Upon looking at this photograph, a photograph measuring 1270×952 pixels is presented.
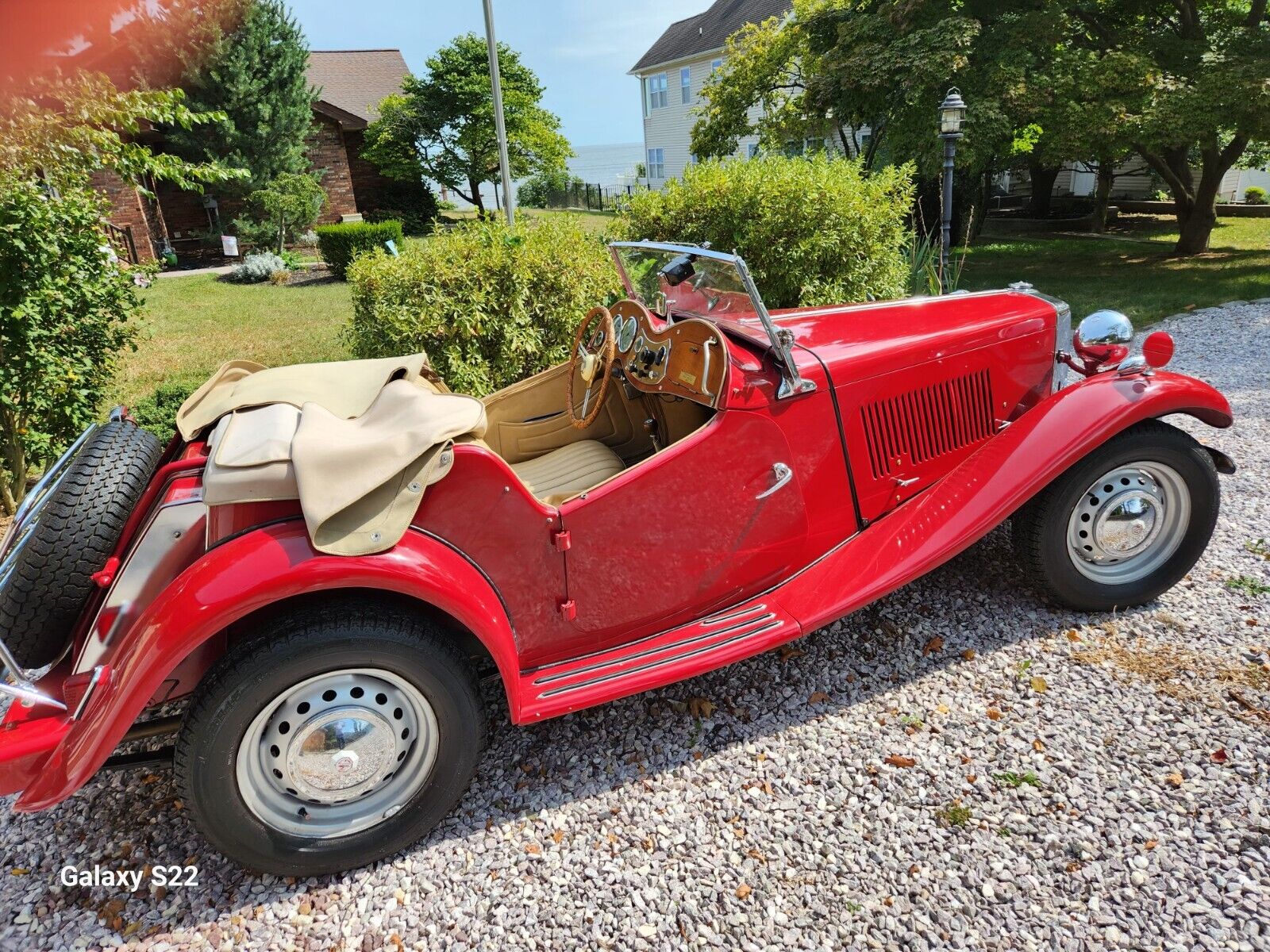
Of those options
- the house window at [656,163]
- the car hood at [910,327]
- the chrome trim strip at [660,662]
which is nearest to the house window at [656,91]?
the house window at [656,163]

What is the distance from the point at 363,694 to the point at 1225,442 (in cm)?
594

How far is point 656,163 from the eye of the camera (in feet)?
116

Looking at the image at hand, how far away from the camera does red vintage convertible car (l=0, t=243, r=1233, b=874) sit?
87.2 inches

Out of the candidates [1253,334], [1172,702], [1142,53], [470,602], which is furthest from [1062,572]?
[1142,53]

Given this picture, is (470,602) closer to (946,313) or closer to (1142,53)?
(946,313)

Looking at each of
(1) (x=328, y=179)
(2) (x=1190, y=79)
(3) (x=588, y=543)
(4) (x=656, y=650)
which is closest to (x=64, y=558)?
(3) (x=588, y=543)

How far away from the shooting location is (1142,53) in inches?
452

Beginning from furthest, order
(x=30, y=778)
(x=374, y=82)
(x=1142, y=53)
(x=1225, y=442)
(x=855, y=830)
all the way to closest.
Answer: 1. (x=374, y=82)
2. (x=1142, y=53)
3. (x=1225, y=442)
4. (x=855, y=830)
5. (x=30, y=778)

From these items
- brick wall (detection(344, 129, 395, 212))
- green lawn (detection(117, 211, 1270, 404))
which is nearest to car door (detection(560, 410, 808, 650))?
green lawn (detection(117, 211, 1270, 404))

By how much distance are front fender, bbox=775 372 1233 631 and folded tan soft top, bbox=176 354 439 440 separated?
173 cm

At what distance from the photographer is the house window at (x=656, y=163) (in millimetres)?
34844

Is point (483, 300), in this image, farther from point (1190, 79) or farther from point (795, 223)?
point (1190, 79)

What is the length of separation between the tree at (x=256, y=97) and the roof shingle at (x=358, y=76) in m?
6.62

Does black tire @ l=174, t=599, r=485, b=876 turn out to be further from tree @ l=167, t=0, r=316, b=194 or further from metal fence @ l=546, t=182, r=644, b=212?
metal fence @ l=546, t=182, r=644, b=212
